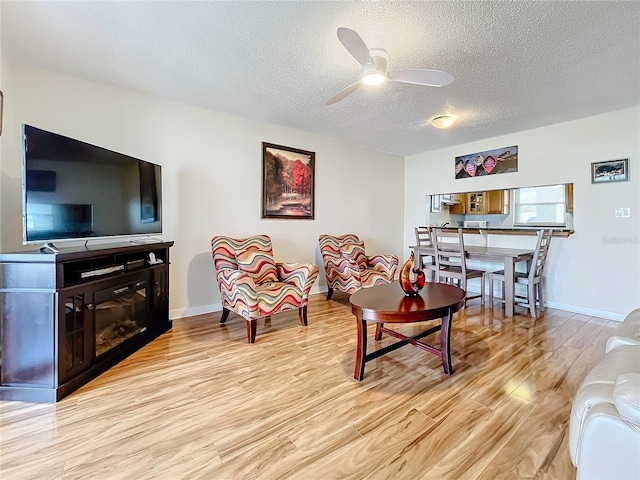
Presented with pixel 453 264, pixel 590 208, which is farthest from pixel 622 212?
pixel 453 264

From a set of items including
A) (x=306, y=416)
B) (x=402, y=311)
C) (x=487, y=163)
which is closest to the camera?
(x=306, y=416)

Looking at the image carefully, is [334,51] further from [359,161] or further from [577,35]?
[359,161]

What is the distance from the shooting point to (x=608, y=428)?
942 mm

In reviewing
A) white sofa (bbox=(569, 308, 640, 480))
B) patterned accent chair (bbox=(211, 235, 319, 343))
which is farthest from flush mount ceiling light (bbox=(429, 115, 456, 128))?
white sofa (bbox=(569, 308, 640, 480))

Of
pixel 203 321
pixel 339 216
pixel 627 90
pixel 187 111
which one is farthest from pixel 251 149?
pixel 627 90

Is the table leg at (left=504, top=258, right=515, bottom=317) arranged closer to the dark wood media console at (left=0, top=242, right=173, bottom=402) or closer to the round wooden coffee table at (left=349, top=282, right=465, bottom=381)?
the round wooden coffee table at (left=349, top=282, right=465, bottom=381)

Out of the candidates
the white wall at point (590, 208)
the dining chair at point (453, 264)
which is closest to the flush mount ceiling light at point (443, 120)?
the dining chair at point (453, 264)

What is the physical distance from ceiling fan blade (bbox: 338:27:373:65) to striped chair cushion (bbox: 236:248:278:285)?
219 centimetres

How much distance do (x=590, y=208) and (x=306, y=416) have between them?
4.13 meters

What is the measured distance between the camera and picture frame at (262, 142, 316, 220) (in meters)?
4.01

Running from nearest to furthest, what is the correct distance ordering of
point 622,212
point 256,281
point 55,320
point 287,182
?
point 55,320
point 256,281
point 622,212
point 287,182

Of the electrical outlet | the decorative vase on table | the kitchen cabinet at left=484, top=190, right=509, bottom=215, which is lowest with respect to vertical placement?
the decorative vase on table

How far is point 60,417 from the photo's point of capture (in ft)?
5.49

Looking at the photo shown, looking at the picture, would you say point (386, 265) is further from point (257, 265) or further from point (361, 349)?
point (361, 349)
